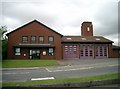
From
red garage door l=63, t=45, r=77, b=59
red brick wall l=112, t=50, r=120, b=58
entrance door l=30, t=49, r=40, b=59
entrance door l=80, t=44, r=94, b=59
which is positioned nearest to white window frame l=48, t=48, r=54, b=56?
entrance door l=30, t=49, r=40, b=59

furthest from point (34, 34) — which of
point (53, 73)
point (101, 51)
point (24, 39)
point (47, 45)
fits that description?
point (53, 73)

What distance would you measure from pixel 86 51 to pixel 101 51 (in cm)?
358

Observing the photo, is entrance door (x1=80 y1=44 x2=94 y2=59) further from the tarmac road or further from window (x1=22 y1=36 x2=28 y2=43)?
the tarmac road

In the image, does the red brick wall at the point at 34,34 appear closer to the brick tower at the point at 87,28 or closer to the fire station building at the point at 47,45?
the fire station building at the point at 47,45

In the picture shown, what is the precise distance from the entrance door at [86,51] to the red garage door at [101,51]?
1182 millimetres

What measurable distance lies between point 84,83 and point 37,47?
28.1 meters

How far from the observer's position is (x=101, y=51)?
41625mm

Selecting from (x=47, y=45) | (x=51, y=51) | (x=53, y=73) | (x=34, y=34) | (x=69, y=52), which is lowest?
(x=53, y=73)

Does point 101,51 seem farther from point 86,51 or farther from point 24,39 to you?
point 24,39

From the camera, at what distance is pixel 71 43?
132ft

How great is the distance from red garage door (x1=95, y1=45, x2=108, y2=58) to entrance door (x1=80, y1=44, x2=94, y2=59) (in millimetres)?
1182

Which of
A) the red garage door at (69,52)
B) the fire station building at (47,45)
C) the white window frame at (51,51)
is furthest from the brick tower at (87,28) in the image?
the white window frame at (51,51)

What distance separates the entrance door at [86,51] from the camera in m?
40.5

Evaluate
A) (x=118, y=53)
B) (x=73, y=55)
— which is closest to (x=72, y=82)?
(x=73, y=55)
